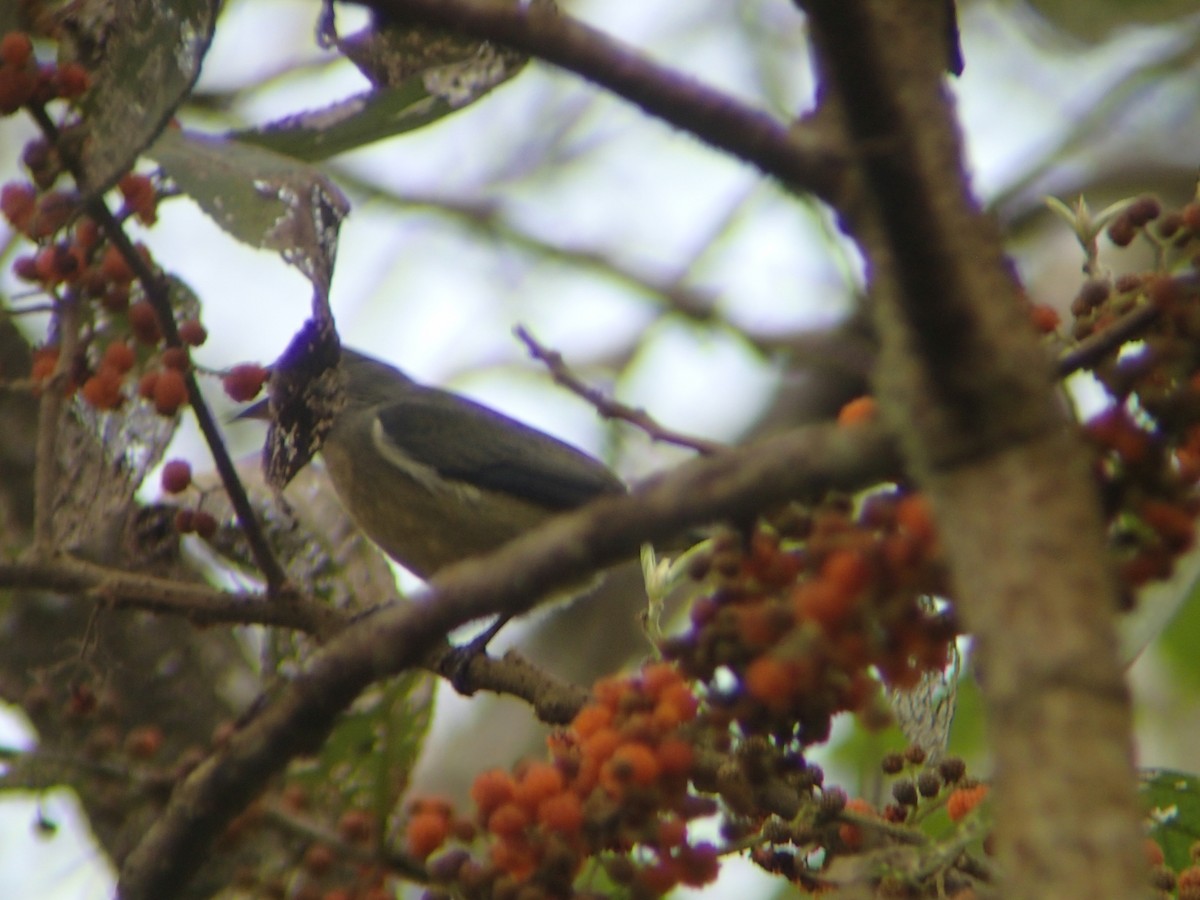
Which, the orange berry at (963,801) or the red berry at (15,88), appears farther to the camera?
the red berry at (15,88)

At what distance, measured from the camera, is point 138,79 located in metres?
2.14

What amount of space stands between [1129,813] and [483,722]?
5381 mm

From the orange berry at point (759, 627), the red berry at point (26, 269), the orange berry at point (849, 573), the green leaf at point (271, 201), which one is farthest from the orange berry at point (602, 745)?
the red berry at point (26, 269)

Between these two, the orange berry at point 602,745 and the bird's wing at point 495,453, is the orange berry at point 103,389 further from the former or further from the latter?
the bird's wing at point 495,453

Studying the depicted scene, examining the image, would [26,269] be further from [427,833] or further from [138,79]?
[427,833]

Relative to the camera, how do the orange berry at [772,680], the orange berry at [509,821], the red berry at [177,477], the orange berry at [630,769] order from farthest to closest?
the red berry at [177,477]
the orange berry at [509,821]
the orange berry at [630,769]
the orange berry at [772,680]

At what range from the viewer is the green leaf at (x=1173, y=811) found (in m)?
2.24

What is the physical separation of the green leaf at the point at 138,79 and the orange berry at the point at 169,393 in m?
0.42

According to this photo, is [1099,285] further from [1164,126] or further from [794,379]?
[1164,126]

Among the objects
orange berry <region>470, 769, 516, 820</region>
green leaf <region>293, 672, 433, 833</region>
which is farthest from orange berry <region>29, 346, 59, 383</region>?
orange berry <region>470, 769, 516, 820</region>

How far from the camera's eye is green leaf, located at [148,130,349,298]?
82.6 inches

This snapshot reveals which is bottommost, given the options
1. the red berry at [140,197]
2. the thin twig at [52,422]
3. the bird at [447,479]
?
the thin twig at [52,422]

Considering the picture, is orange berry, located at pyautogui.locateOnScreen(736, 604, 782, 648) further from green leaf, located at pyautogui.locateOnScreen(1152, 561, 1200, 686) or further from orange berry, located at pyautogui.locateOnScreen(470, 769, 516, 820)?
green leaf, located at pyautogui.locateOnScreen(1152, 561, 1200, 686)

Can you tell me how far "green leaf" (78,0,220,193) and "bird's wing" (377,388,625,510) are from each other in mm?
2795
